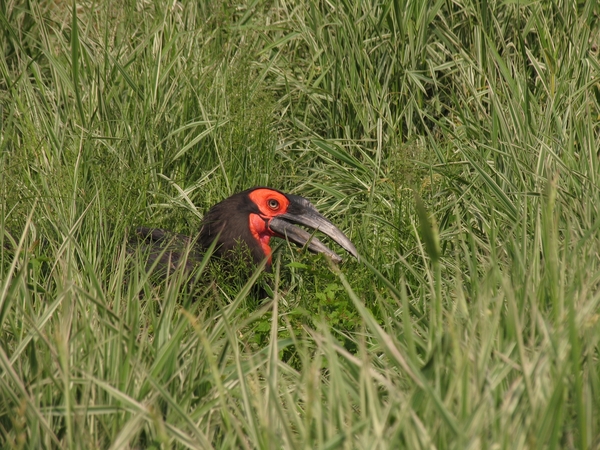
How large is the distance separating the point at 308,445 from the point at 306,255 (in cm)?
233

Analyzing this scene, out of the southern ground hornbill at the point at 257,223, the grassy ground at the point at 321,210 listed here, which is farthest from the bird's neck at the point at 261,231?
the grassy ground at the point at 321,210

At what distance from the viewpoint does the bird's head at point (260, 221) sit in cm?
411

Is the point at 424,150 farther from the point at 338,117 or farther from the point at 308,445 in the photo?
the point at 308,445

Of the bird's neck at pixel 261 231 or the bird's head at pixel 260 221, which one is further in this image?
the bird's neck at pixel 261 231

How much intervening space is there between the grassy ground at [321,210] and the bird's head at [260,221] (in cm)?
12

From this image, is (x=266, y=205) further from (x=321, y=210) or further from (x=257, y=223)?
(x=321, y=210)

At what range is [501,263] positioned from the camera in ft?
9.70

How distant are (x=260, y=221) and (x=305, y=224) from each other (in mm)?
230

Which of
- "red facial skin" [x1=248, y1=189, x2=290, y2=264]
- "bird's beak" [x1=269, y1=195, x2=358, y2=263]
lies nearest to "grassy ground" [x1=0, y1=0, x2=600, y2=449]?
"bird's beak" [x1=269, y1=195, x2=358, y2=263]

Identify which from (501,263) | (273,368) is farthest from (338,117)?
(273,368)

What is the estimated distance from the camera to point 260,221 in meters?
4.27

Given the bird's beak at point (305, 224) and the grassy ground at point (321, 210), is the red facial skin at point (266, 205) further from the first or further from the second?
the grassy ground at point (321, 210)

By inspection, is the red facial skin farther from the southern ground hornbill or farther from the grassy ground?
the grassy ground

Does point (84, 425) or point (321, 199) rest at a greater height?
point (84, 425)
